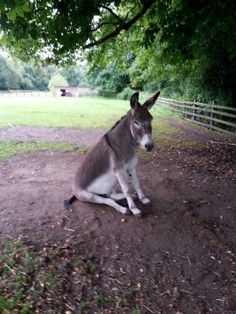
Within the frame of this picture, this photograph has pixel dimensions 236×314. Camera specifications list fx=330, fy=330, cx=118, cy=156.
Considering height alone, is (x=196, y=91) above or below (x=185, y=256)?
above

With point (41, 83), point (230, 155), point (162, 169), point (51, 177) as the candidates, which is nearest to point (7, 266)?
point (51, 177)

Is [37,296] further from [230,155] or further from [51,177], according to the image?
[230,155]

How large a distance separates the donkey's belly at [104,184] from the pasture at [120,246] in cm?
31

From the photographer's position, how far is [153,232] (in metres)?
4.98

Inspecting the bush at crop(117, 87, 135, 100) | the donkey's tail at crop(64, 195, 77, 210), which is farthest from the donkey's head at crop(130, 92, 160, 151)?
the bush at crop(117, 87, 135, 100)

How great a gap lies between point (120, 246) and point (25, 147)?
694cm

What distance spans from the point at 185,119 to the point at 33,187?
14973 millimetres

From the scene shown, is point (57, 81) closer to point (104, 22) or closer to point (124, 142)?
point (104, 22)

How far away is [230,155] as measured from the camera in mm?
9922

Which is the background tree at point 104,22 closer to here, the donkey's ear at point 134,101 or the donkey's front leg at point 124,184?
the donkey's ear at point 134,101

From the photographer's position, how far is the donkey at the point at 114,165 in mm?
5113

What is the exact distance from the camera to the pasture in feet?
11.9

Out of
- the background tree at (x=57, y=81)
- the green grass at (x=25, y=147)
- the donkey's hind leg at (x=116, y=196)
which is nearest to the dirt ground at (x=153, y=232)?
the donkey's hind leg at (x=116, y=196)

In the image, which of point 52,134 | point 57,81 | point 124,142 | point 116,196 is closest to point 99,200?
point 116,196
